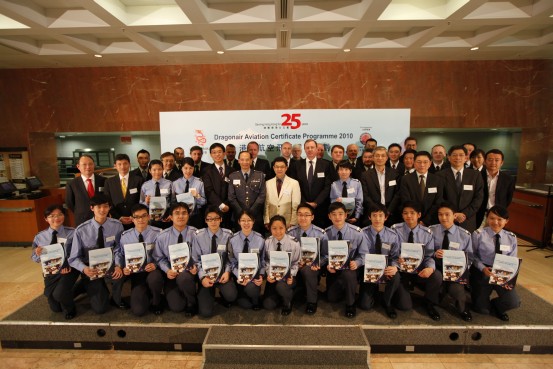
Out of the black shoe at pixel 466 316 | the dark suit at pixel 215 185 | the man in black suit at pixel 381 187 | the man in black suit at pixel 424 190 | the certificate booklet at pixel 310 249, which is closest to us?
the black shoe at pixel 466 316

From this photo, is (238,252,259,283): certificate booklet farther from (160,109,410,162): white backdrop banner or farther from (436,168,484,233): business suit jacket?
(160,109,410,162): white backdrop banner

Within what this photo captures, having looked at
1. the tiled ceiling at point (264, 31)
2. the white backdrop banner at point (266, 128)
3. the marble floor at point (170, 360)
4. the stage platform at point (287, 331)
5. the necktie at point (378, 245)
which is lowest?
the marble floor at point (170, 360)

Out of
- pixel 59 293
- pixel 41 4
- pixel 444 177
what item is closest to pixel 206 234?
pixel 59 293

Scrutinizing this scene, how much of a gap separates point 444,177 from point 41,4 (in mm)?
5632

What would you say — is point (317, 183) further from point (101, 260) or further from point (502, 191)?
point (101, 260)

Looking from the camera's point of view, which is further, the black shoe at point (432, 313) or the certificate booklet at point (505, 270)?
the black shoe at point (432, 313)

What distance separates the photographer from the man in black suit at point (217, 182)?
3.82 metres

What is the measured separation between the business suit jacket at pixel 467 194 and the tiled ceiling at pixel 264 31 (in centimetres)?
209

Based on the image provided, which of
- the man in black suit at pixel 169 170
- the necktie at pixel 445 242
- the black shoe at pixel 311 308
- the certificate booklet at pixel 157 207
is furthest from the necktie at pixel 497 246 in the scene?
the man in black suit at pixel 169 170

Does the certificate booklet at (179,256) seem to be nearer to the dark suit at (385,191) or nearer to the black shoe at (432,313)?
the dark suit at (385,191)

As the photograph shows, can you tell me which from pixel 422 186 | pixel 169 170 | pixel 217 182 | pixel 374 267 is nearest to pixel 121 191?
pixel 169 170

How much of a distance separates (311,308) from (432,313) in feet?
3.82

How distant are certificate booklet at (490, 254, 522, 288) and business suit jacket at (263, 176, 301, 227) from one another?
2.04 m

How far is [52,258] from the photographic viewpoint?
2797 millimetres
